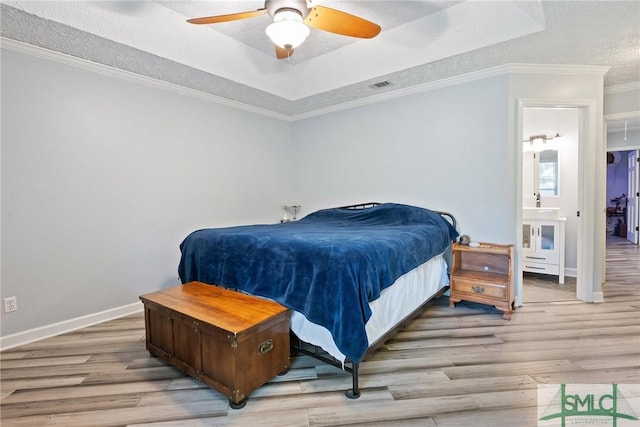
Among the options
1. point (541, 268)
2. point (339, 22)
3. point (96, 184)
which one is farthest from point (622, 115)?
point (96, 184)

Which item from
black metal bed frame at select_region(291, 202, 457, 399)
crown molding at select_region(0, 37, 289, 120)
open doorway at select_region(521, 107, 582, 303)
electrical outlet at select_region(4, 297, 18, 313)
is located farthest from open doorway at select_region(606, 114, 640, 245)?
electrical outlet at select_region(4, 297, 18, 313)

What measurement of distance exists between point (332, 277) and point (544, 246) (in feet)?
12.3

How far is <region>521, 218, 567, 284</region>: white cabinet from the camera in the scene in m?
4.02

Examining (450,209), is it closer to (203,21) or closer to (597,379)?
(597,379)

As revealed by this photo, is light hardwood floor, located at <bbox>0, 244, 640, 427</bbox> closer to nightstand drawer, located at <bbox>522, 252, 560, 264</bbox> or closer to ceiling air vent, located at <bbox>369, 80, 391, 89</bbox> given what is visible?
nightstand drawer, located at <bbox>522, 252, 560, 264</bbox>

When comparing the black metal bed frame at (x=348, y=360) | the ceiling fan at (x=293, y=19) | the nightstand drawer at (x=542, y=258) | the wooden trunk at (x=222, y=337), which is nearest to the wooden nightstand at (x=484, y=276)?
the black metal bed frame at (x=348, y=360)

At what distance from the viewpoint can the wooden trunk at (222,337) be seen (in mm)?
1735

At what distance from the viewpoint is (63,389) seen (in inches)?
76.7

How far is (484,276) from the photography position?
3.19 metres

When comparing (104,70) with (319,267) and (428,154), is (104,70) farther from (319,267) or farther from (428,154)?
(428,154)

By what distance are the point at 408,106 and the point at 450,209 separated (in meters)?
1.38

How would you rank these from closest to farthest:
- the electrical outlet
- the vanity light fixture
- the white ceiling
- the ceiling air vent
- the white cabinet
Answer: the white ceiling < the electrical outlet < the ceiling air vent < the white cabinet < the vanity light fixture

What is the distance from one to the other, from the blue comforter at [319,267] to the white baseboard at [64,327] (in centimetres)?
91

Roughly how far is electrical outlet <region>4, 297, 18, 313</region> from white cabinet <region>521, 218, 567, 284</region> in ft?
18.6
